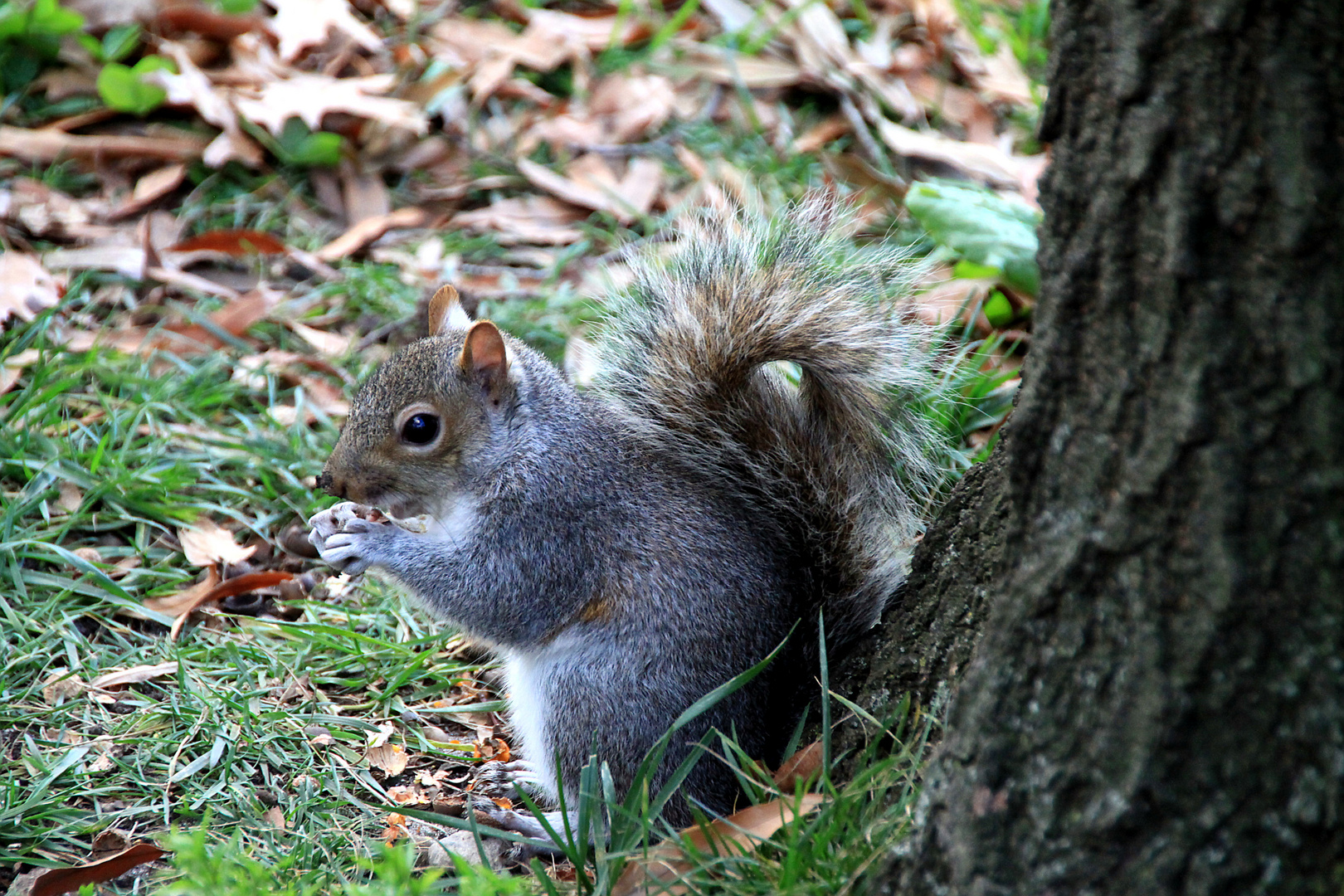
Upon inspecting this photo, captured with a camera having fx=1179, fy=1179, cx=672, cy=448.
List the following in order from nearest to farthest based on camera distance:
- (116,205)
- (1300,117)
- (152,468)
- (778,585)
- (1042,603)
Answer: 1. (1300,117)
2. (1042,603)
3. (778,585)
4. (152,468)
5. (116,205)

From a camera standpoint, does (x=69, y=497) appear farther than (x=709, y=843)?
Yes

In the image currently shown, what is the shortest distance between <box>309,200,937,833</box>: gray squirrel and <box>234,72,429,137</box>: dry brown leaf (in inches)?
60.5

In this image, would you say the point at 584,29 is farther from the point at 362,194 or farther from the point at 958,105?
the point at 958,105

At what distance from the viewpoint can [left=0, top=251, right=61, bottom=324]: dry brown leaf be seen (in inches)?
105

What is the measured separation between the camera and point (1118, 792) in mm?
1065

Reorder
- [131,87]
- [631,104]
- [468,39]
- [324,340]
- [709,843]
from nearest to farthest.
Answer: [709,843]
[324,340]
[131,87]
[631,104]
[468,39]

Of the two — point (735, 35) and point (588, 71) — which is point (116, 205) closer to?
point (588, 71)

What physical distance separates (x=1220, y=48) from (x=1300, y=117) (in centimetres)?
9

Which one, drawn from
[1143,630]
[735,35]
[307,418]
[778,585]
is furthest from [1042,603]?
[735,35]

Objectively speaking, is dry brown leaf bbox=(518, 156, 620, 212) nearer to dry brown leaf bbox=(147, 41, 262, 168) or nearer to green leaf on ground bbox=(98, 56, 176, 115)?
dry brown leaf bbox=(147, 41, 262, 168)

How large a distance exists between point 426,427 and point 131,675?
66cm

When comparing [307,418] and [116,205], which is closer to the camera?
[307,418]

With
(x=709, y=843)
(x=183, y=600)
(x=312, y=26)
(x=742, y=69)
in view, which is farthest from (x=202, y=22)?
(x=709, y=843)

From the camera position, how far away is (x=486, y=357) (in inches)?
77.9
